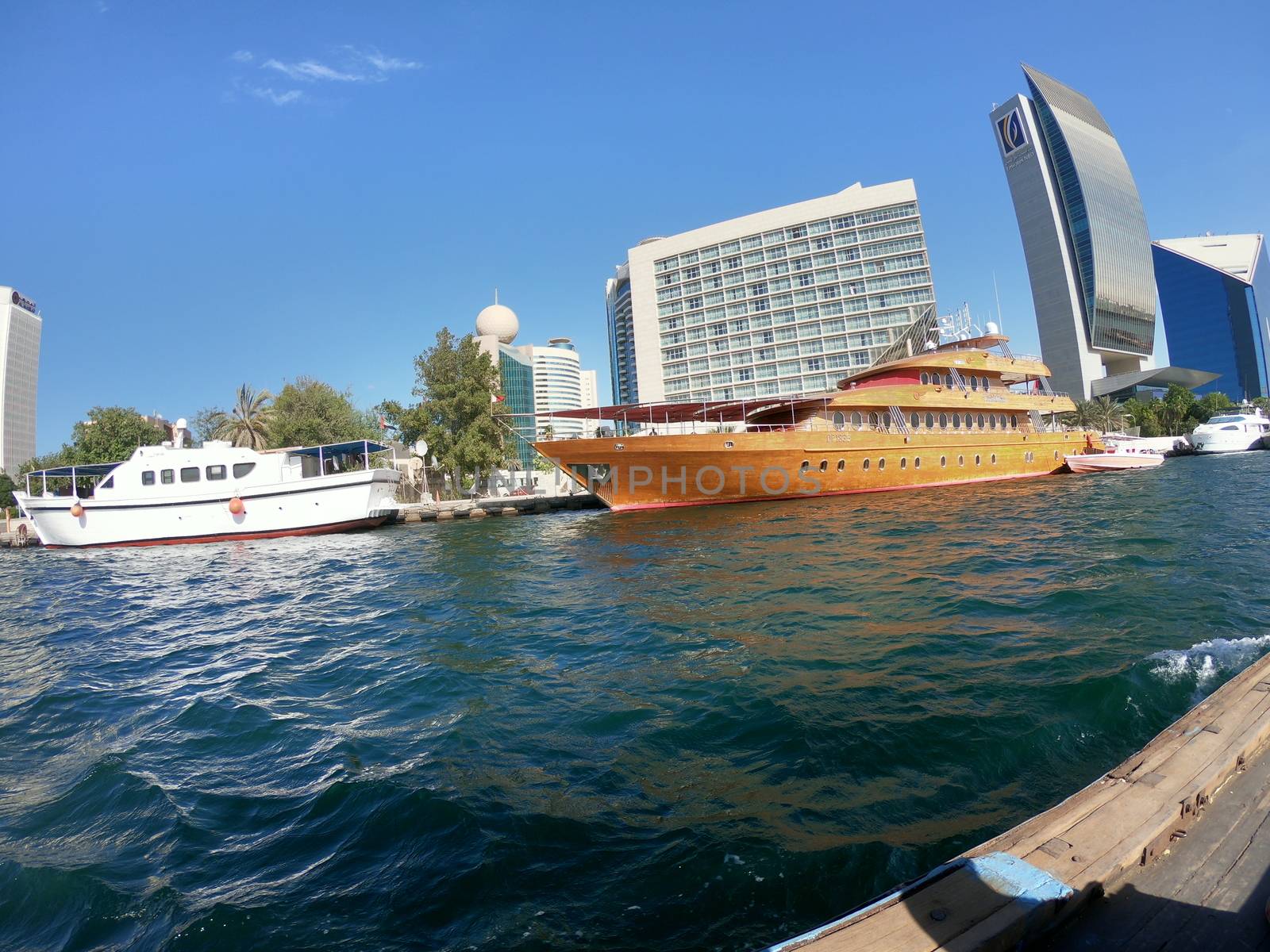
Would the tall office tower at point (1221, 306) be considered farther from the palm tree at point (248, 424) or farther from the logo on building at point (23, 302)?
the logo on building at point (23, 302)

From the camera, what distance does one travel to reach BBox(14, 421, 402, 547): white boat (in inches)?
936

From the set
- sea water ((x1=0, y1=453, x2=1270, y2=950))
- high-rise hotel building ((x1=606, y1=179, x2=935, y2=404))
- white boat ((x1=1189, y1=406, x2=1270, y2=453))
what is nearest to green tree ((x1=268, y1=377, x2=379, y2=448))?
sea water ((x1=0, y1=453, x2=1270, y2=950))

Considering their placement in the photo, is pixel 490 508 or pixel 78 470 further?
pixel 490 508

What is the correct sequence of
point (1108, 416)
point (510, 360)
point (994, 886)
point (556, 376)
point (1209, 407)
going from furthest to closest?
point (556, 376), point (510, 360), point (1209, 407), point (1108, 416), point (994, 886)

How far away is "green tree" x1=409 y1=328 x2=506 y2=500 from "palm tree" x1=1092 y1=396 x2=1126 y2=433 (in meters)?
69.4

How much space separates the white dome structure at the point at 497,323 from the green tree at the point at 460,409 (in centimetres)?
4519

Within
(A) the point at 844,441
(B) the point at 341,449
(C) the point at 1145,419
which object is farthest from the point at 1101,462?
(C) the point at 1145,419

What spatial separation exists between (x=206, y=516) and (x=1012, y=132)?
12634cm

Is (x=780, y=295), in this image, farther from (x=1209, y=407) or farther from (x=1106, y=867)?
(x=1106, y=867)

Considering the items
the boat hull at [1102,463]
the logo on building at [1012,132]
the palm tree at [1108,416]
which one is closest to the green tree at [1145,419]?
the palm tree at [1108,416]

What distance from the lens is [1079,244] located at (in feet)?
308

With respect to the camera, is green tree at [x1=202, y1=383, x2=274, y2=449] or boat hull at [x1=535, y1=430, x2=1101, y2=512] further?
green tree at [x1=202, y1=383, x2=274, y2=449]

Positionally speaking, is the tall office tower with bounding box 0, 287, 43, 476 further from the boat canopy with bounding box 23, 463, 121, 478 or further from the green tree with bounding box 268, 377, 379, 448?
the boat canopy with bounding box 23, 463, 121, 478

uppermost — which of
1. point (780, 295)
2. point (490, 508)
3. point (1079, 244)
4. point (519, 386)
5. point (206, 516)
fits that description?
point (1079, 244)
